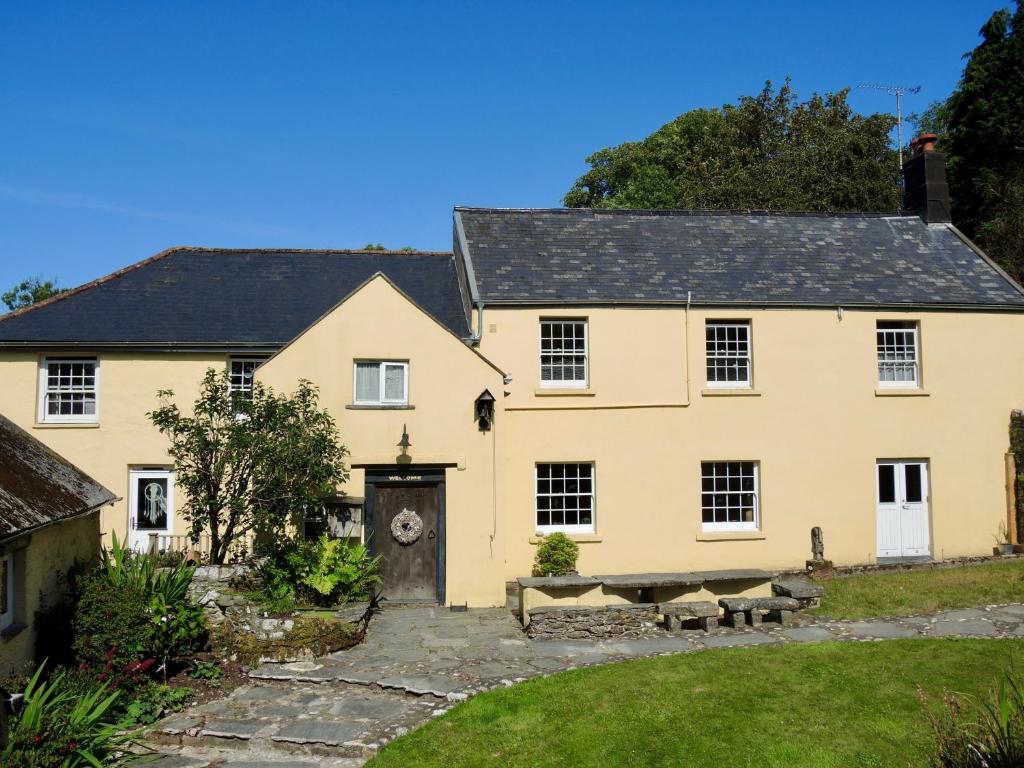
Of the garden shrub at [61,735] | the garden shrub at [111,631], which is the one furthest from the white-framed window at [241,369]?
the garden shrub at [61,735]

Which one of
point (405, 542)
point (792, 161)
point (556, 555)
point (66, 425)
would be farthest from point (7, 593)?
point (792, 161)

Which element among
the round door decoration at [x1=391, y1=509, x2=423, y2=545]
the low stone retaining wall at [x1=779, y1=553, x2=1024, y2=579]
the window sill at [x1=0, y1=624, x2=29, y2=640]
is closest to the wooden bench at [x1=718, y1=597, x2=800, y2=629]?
the low stone retaining wall at [x1=779, y1=553, x2=1024, y2=579]

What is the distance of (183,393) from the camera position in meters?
18.0

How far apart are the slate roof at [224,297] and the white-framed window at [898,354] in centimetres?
1004

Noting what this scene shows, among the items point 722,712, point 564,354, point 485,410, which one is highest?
point 564,354

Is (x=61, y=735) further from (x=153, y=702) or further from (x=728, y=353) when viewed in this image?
(x=728, y=353)

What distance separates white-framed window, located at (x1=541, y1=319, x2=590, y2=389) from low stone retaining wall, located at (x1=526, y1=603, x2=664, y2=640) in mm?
5942

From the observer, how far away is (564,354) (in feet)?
58.5

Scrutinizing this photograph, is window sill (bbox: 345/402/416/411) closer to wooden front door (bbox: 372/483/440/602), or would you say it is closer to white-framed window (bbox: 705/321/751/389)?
wooden front door (bbox: 372/483/440/602)

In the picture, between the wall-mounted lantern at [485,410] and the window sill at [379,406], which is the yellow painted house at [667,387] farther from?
the window sill at [379,406]

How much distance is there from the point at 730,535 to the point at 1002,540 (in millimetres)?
6803

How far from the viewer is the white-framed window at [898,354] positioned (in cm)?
1895

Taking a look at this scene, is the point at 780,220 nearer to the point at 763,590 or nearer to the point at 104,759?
the point at 763,590

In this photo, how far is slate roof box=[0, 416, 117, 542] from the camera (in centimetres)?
923
